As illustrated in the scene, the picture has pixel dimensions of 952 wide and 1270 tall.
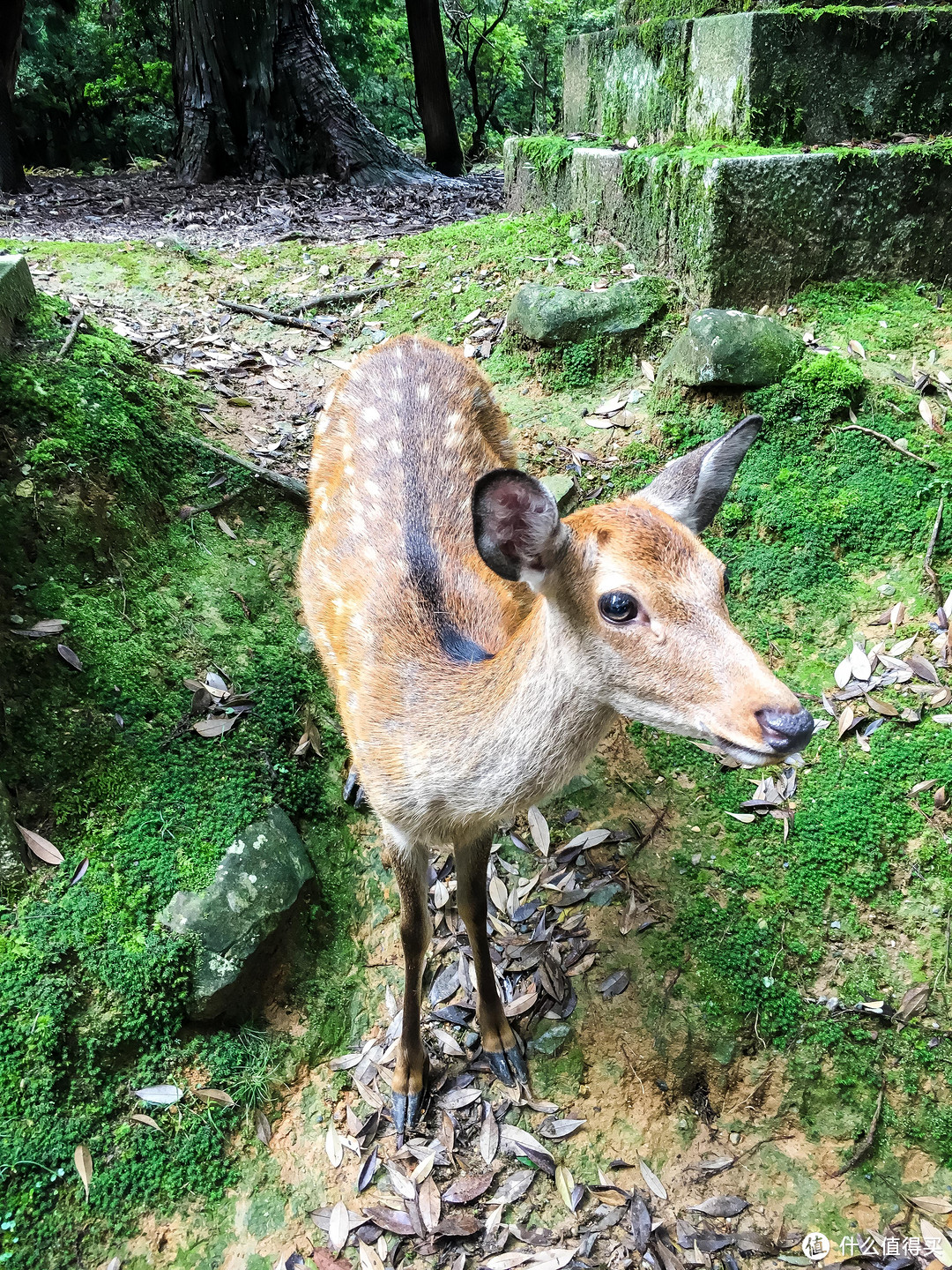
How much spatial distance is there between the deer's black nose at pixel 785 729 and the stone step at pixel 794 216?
2967mm

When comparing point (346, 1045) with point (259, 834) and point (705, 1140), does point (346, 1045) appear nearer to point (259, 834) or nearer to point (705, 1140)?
point (259, 834)

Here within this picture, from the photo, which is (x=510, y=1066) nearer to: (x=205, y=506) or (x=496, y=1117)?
(x=496, y=1117)

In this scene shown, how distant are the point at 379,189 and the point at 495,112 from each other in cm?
1290

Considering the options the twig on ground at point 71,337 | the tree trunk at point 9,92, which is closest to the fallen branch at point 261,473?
the twig on ground at point 71,337

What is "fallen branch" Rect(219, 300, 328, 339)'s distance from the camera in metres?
5.24

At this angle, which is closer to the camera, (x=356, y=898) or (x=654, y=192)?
(x=356, y=898)

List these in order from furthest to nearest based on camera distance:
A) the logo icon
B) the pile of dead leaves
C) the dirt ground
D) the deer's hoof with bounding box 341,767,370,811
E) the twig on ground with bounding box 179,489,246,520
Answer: the dirt ground
the twig on ground with bounding box 179,489,246,520
the deer's hoof with bounding box 341,767,370,811
the pile of dead leaves
the logo icon

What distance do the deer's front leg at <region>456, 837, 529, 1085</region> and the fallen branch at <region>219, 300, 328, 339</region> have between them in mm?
3874

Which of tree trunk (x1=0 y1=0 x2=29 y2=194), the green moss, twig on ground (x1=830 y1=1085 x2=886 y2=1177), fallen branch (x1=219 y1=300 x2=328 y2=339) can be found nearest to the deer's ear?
twig on ground (x1=830 y1=1085 x2=886 y2=1177)

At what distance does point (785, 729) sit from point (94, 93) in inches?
582

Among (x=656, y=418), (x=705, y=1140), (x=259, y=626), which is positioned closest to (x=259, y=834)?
(x=259, y=626)

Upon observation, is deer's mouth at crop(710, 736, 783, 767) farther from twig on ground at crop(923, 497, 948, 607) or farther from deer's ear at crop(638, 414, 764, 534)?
twig on ground at crop(923, 497, 948, 607)

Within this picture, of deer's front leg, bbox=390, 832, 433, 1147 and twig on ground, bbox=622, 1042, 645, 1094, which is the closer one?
deer's front leg, bbox=390, 832, 433, 1147

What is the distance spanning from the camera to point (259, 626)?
→ 352 cm
